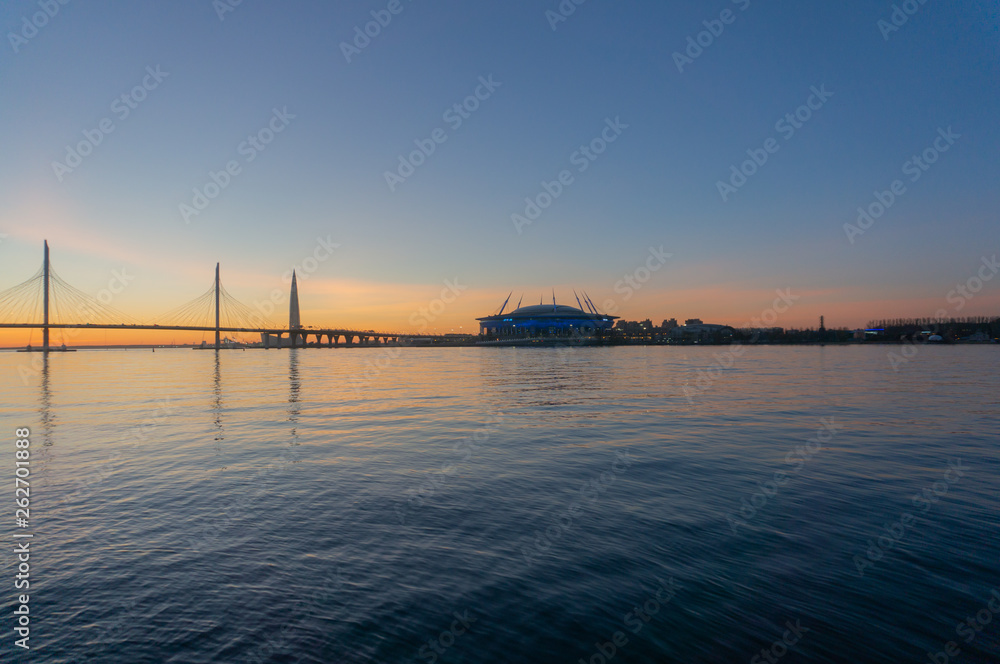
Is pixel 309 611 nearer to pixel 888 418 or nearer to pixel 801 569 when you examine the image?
pixel 801 569

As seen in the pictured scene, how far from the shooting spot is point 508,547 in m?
7.68

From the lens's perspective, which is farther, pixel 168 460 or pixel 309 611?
pixel 168 460

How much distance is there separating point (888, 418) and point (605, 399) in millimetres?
13558

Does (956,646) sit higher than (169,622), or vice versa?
(169,622)

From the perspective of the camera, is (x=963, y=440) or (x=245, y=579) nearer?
(x=245, y=579)

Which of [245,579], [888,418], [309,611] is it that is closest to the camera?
[309,611]

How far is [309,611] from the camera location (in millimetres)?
5664

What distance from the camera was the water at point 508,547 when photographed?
5.26 meters

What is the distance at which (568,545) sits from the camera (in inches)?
308

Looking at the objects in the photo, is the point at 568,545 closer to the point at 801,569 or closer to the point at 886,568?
the point at 801,569

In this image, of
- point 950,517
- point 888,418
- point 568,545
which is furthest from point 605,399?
point 568,545

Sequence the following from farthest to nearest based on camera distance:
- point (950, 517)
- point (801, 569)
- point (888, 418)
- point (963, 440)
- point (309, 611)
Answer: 1. point (888, 418)
2. point (963, 440)
3. point (950, 517)
4. point (801, 569)
5. point (309, 611)

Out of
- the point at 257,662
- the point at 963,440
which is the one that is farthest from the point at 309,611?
the point at 963,440

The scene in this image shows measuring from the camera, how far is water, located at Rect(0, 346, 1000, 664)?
5.26 m
